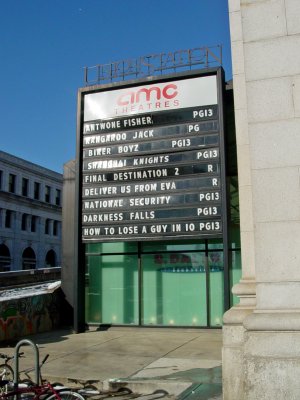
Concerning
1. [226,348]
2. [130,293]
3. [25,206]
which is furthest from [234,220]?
[25,206]

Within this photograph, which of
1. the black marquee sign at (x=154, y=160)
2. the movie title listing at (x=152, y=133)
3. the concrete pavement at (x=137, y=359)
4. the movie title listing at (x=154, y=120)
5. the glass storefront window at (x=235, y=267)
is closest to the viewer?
the concrete pavement at (x=137, y=359)

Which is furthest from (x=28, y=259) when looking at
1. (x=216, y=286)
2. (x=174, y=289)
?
(x=216, y=286)

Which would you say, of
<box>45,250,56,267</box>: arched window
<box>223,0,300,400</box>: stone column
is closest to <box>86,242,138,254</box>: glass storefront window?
<box>223,0,300,400</box>: stone column

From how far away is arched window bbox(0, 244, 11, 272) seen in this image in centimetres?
6406

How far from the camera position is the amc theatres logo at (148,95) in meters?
14.3

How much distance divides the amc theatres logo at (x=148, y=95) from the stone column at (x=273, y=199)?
7.88m

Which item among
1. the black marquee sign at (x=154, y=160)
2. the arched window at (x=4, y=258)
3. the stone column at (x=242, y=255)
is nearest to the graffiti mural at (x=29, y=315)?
the black marquee sign at (x=154, y=160)

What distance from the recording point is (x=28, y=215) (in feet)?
→ 230

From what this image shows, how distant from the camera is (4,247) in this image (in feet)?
212

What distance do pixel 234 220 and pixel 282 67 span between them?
8.72 m

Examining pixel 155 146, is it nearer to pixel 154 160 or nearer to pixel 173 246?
pixel 154 160

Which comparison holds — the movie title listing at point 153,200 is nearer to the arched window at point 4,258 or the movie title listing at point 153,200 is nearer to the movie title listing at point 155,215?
the movie title listing at point 155,215

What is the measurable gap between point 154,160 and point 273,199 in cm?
831

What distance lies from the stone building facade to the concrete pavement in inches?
2073
